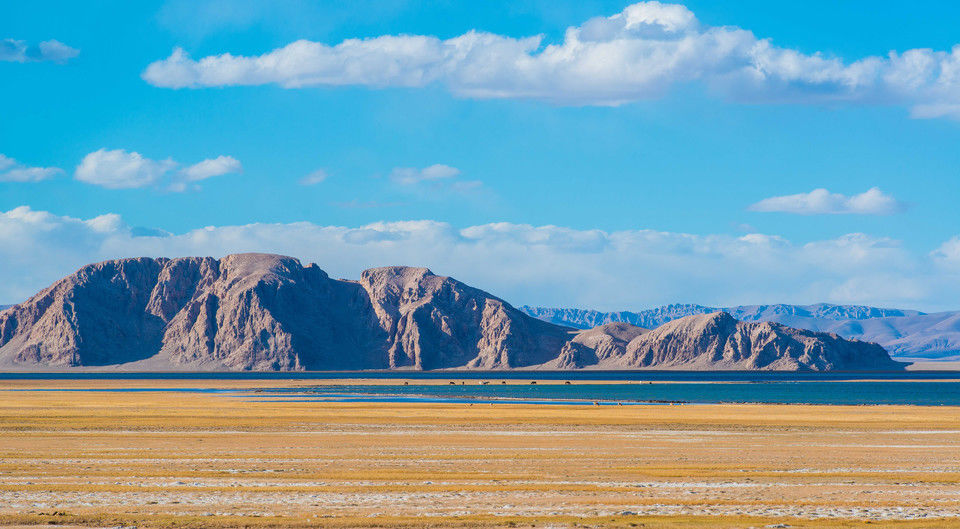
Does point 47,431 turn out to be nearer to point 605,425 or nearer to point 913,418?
point 605,425

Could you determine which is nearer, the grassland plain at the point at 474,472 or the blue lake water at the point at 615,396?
the grassland plain at the point at 474,472

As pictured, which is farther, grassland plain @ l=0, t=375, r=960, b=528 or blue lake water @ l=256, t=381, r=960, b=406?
blue lake water @ l=256, t=381, r=960, b=406

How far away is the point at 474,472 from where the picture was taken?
39.6 meters

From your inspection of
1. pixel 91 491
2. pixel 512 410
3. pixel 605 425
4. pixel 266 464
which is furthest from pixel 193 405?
pixel 91 491

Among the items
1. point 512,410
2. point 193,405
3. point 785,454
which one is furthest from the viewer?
point 193,405

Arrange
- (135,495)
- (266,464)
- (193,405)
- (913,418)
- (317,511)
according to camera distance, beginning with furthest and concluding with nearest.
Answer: (193,405) → (913,418) → (266,464) → (135,495) → (317,511)

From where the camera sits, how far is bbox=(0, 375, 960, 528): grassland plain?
29.0 m

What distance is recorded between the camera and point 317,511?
2973 cm

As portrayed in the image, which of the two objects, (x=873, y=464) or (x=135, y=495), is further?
(x=873, y=464)

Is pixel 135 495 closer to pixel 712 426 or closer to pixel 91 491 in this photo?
pixel 91 491

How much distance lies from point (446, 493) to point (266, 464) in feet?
38.0

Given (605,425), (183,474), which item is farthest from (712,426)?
(183,474)

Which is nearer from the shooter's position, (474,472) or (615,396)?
(474,472)

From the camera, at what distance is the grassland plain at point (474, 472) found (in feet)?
95.1
